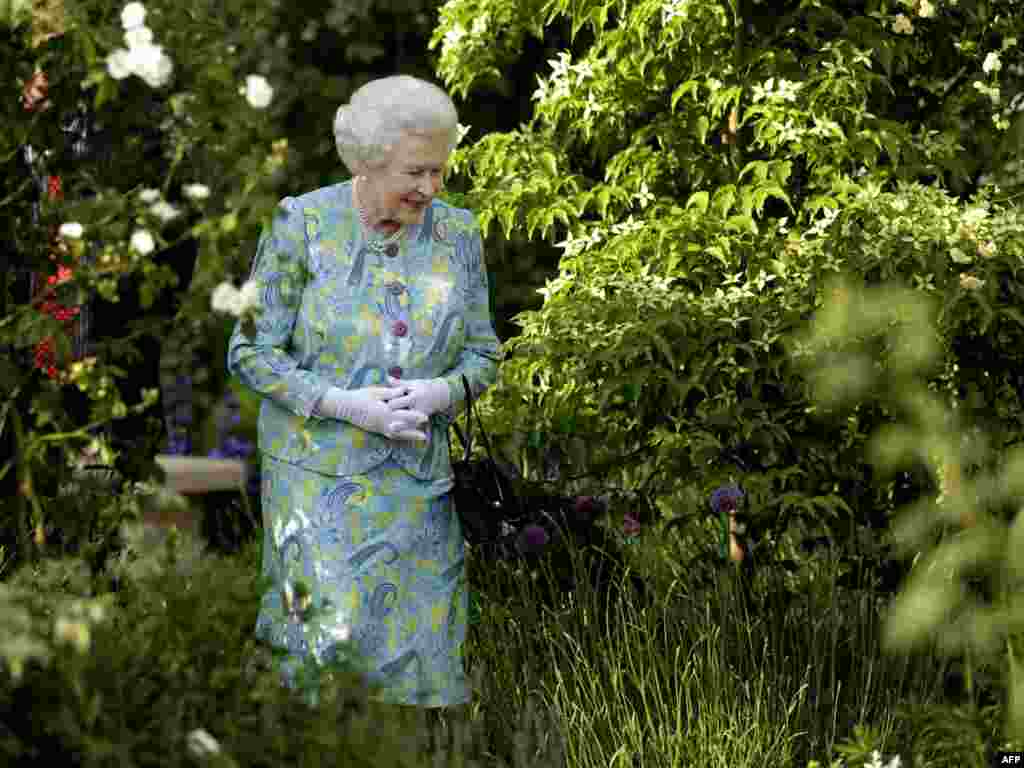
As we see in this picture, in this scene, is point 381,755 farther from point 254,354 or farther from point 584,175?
point 584,175

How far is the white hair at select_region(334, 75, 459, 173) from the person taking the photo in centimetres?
389

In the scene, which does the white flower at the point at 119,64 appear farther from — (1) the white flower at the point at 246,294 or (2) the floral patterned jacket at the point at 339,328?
(2) the floral patterned jacket at the point at 339,328

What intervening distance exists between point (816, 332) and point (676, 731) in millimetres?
1104

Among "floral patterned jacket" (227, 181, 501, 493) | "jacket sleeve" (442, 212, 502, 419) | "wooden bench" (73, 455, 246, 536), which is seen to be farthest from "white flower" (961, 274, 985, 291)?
Answer: "wooden bench" (73, 455, 246, 536)

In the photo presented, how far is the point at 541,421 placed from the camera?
18.1ft

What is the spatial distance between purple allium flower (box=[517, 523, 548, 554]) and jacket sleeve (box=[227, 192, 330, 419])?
0.95 m

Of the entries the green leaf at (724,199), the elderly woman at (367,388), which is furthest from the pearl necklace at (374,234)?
the green leaf at (724,199)

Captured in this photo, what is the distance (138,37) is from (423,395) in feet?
4.18

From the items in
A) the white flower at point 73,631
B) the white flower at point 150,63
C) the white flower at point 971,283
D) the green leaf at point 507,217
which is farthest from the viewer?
the green leaf at point 507,217

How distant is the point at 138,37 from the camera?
295 centimetres

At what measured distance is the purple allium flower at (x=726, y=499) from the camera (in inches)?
186

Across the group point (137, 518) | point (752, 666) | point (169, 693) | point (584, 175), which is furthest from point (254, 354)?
point (584, 175)

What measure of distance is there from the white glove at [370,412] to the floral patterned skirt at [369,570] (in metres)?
0.15

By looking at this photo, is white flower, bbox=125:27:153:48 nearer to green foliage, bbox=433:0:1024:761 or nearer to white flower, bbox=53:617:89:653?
white flower, bbox=53:617:89:653
